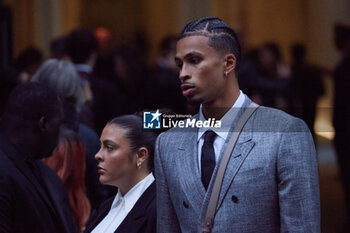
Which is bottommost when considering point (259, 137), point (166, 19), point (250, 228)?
point (166, 19)

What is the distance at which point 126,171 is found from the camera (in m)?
3.51

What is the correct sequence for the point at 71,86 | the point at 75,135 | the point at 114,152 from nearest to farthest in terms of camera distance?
the point at 114,152 → the point at 75,135 → the point at 71,86

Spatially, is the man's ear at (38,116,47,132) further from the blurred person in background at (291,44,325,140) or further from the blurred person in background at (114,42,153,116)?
the blurred person in background at (291,44,325,140)

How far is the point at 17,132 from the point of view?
12.6ft

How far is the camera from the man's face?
2.80 meters

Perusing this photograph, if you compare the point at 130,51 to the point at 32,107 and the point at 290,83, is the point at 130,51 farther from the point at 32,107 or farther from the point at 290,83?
the point at 32,107

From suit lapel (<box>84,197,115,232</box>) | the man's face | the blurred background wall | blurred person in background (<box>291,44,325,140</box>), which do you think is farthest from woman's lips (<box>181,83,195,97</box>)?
the blurred background wall

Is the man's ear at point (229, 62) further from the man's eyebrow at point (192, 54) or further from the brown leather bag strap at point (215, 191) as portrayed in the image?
the brown leather bag strap at point (215, 191)

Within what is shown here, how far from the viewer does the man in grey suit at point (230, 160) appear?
2670mm

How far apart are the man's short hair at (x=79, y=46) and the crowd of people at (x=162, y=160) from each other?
1.77 ft

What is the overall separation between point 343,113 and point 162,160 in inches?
104

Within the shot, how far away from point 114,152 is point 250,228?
1025mm

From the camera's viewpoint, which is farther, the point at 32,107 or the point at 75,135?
the point at 75,135

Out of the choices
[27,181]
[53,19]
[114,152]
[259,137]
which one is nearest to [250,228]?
[259,137]
